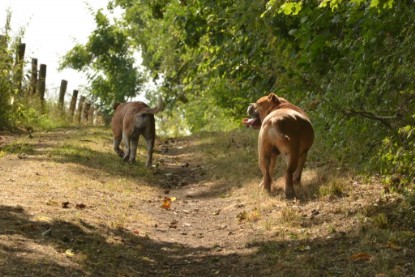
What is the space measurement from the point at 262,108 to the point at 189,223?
8.58ft

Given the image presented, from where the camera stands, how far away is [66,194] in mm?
9906

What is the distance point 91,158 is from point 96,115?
22582 mm

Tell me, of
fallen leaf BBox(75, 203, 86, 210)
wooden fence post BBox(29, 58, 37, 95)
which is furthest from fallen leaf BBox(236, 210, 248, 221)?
wooden fence post BBox(29, 58, 37, 95)

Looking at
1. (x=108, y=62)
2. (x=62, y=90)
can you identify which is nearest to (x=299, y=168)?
(x=62, y=90)

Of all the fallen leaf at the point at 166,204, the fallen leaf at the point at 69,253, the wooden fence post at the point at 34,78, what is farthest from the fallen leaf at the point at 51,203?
the wooden fence post at the point at 34,78

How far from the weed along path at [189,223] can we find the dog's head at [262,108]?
0.96m

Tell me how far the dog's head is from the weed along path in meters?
0.96

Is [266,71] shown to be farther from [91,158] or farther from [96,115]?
[96,115]

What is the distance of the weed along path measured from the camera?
6707mm

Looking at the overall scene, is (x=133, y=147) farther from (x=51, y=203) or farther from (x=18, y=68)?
(x=18, y=68)

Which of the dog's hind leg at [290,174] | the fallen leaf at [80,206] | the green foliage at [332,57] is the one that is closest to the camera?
the green foliage at [332,57]

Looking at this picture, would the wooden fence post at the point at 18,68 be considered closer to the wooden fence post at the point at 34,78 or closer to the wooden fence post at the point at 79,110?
the wooden fence post at the point at 34,78

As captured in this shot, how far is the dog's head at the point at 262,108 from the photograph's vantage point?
11297mm

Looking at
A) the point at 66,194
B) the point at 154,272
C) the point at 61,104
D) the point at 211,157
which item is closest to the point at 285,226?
the point at 154,272
